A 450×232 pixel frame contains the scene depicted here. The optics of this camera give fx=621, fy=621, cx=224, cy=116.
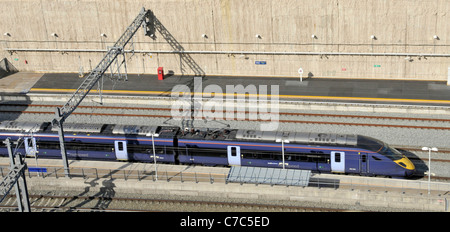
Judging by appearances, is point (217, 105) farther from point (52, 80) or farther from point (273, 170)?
point (52, 80)

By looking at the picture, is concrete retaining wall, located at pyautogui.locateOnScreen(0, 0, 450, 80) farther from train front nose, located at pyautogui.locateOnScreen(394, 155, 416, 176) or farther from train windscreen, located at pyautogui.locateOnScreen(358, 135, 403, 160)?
train front nose, located at pyautogui.locateOnScreen(394, 155, 416, 176)

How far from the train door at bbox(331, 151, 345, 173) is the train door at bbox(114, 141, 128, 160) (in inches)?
568

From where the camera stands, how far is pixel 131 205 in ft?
132

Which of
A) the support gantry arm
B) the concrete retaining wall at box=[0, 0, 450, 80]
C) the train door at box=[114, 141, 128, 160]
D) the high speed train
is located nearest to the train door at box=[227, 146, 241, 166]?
the high speed train

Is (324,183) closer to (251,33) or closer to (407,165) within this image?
(407,165)

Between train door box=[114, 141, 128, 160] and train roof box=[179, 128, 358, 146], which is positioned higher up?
train roof box=[179, 128, 358, 146]

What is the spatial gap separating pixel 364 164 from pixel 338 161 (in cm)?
166

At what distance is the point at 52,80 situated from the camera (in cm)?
5947

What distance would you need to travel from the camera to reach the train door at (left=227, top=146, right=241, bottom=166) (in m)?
41.9

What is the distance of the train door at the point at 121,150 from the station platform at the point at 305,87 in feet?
37.9

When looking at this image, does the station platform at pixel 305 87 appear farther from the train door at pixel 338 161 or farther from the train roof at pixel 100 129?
the train door at pixel 338 161

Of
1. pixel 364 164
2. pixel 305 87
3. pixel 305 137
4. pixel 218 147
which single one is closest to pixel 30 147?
pixel 218 147

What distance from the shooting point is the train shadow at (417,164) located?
134ft

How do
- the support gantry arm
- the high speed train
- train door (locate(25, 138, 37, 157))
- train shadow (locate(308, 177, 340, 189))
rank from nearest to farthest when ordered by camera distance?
train shadow (locate(308, 177, 340, 189))
the high speed train
the support gantry arm
train door (locate(25, 138, 37, 157))
